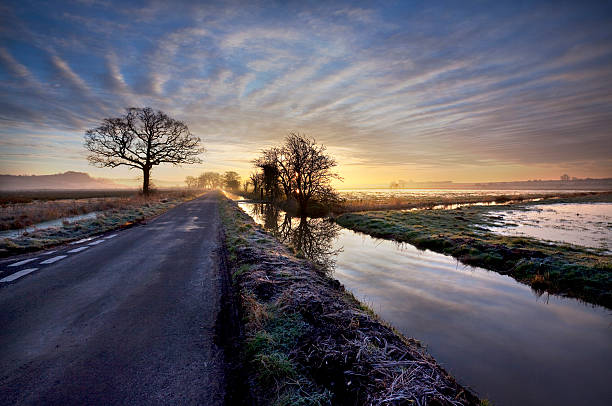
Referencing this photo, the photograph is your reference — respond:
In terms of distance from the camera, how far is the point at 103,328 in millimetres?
4531


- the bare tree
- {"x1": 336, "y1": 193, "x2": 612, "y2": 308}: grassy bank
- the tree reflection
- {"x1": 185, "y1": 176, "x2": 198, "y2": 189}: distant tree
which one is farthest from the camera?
{"x1": 185, "y1": 176, "x2": 198, "y2": 189}: distant tree

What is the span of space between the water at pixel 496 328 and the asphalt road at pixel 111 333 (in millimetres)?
4310

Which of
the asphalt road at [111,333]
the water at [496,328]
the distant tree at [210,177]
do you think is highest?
the distant tree at [210,177]

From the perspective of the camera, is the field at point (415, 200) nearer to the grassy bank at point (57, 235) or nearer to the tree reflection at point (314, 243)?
the tree reflection at point (314, 243)

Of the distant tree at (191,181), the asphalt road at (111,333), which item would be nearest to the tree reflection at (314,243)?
the asphalt road at (111,333)

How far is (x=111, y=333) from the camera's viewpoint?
14.4ft

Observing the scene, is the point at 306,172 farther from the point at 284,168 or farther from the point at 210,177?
the point at 210,177

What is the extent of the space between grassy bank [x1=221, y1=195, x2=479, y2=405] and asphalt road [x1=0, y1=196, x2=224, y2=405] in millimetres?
649

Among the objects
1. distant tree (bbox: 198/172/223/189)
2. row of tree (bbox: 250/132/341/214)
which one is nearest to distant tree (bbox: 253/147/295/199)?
row of tree (bbox: 250/132/341/214)

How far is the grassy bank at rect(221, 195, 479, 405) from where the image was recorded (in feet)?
9.82

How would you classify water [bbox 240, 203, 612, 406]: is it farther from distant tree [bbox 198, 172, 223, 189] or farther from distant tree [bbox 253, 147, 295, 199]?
distant tree [bbox 198, 172, 223, 189]

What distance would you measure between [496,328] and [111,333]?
315 inches

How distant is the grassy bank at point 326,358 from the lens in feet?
9.82

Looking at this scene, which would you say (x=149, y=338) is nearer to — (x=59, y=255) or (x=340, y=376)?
(x=340, y=376)
